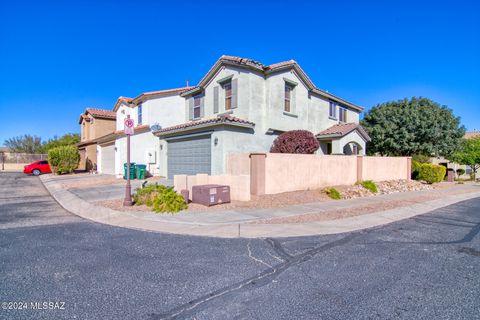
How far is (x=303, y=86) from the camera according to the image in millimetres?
16547

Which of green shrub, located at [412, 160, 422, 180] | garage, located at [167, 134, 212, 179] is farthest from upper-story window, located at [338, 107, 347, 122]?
garage, located at [167, 134, 212, 179]

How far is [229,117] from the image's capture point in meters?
12.8

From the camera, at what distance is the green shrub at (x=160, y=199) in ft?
27.0

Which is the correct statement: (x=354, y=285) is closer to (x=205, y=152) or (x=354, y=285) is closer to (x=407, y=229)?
(x=407, y=229)

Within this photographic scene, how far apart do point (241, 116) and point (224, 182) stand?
516 centimetres

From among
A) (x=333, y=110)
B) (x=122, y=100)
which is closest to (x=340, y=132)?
(x=333, y=110)

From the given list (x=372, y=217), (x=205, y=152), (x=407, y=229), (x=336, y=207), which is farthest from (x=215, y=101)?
(x=407, y=229)

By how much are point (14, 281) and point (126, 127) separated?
615 cm

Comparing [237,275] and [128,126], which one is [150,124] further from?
[237,275]

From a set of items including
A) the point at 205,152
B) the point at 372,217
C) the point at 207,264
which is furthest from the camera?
the point at 205,152

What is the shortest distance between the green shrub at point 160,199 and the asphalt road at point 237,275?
1.87m

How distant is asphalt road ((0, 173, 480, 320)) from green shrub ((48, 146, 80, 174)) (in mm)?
19756

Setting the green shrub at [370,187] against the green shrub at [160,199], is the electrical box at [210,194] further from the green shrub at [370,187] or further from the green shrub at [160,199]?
the green shrub at [370,187]

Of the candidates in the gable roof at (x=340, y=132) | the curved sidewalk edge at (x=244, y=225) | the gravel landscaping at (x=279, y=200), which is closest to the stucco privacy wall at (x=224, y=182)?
the gravel landscaping at (x=279, y=200)
